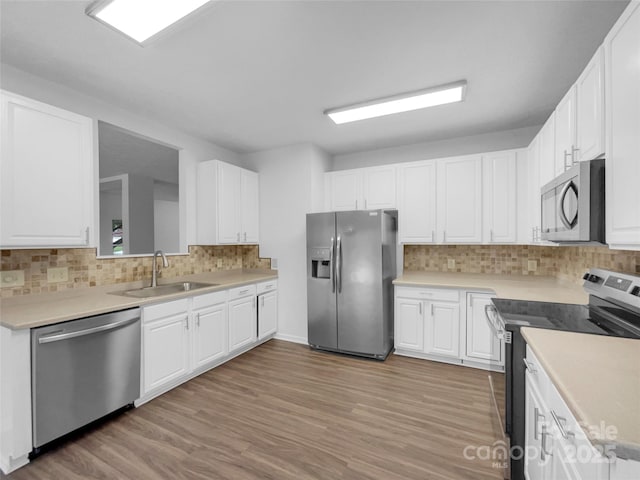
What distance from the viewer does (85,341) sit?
1.89m

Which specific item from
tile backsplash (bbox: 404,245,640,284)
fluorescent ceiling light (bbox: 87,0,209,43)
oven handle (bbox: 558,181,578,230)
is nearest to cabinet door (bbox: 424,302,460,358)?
tile backsplash (bbox: 404,245,640,284)

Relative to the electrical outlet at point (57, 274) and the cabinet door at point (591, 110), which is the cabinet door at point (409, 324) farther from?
the electrical outlet at point (57, 274)

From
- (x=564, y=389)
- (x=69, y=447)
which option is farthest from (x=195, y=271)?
(x=564, y=389)

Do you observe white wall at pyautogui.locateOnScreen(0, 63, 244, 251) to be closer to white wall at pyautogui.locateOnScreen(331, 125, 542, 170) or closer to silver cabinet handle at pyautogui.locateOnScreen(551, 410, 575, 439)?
white wall at pyautogui.locateOnScreen(331, 125, 542, 170)

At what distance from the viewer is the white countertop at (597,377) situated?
27.7 inches

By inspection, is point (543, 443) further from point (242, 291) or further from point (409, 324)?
point (242, 291)

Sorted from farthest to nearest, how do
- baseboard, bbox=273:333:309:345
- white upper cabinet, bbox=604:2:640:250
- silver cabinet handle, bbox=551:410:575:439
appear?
baseboard, bbox=273:333:309:345 < white upper cabinet, bbox=604:2:640:250 < silver cabinet handle, bbox=551:410:575:439

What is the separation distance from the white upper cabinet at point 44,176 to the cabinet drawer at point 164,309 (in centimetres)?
66

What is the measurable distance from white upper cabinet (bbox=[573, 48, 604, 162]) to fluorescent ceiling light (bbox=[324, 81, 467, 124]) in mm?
842

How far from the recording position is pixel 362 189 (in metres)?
3.68

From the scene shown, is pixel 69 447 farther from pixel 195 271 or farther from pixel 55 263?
pixel 195 271

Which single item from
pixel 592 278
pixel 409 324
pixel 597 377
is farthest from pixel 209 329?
pixel 592 278

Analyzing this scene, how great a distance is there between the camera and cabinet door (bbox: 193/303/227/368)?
2.71m

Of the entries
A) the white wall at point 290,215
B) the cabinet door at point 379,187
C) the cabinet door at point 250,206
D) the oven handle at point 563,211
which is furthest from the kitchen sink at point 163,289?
the oven handle at point 563,211
